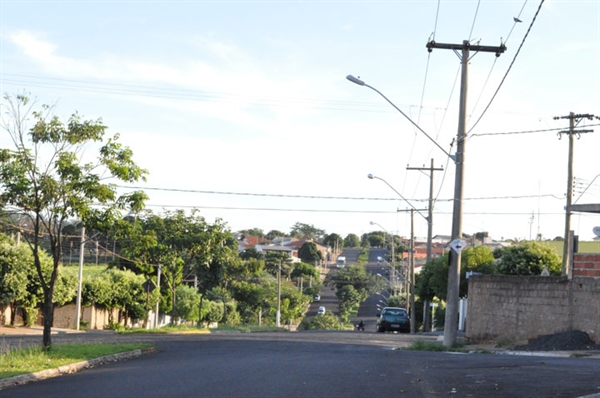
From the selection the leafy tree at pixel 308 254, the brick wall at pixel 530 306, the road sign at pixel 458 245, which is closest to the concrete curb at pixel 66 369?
the road sign at pixel 458 245

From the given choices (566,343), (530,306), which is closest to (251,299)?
(530,306)

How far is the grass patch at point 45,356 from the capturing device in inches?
623

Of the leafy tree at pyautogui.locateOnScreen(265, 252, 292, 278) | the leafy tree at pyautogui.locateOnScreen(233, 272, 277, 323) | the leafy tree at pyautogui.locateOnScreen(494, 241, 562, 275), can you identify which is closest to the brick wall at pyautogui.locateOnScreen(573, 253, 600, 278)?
the leafy tree at pyautogui.locateOnScreen(494, 241, 562, 275)

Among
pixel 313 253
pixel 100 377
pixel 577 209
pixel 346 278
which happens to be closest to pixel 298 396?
pixel 100 377

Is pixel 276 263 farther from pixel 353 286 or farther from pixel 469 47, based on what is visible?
pixel 469 47

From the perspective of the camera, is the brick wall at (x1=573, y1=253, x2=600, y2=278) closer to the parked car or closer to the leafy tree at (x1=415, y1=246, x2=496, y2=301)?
the parked car

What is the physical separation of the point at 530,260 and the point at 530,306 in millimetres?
17933

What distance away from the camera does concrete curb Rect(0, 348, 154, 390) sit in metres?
14.5

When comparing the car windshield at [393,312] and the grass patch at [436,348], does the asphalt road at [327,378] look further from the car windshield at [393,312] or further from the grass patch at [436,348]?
the car windshield at [393,312]

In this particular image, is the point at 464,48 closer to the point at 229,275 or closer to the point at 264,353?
the point at 264,353

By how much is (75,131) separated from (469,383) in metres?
11.0

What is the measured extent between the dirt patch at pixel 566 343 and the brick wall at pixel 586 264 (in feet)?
5.93

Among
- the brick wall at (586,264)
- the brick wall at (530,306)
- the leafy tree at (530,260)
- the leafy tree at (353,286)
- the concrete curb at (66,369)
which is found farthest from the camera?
the leafy tree at (353,286)

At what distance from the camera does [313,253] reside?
149375 mm
